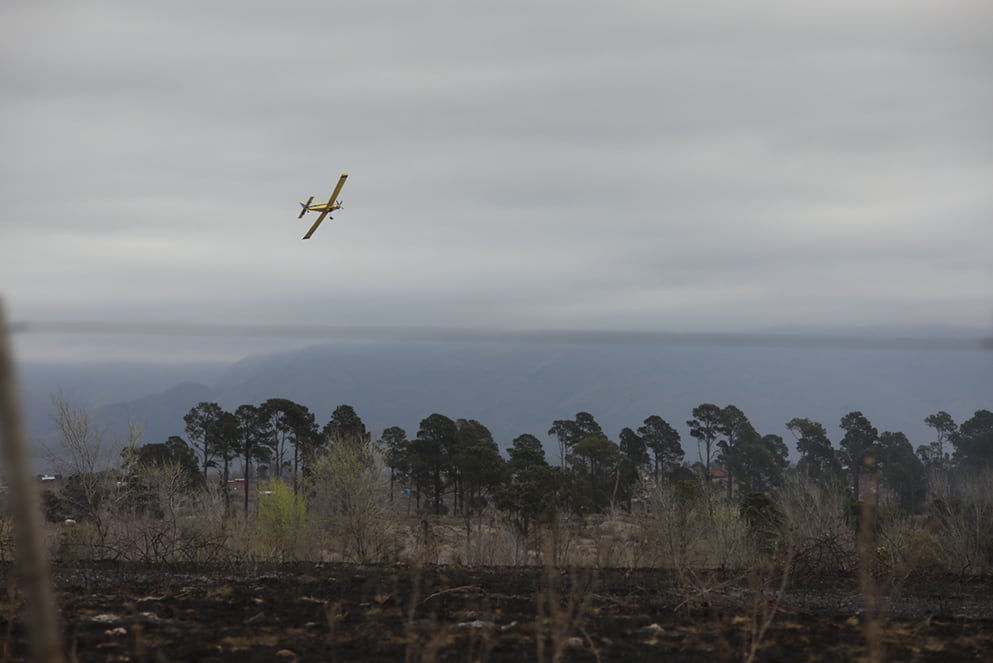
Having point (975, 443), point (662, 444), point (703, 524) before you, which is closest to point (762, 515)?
point (703, 524)

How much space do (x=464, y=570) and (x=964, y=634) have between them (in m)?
10.1

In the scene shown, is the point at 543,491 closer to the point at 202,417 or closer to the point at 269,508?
the point at 269,508

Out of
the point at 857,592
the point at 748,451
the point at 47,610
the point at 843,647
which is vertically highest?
the point at 47,610

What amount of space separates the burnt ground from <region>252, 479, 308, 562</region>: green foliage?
68.2 ft

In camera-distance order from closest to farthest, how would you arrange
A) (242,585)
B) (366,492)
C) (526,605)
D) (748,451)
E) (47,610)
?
(47,610) < (526,605) < (242,585) < (366,492) < (748,451)

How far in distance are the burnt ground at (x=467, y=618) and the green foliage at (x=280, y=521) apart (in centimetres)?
2080

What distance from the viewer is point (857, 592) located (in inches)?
736

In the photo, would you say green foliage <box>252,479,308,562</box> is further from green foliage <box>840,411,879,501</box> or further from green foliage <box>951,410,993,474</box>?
green foliage <box>951,410,993,474</box>

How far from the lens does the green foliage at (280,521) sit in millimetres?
40000

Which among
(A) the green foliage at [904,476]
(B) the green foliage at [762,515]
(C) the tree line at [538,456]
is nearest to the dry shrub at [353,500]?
(C) the tree line at [538,456]

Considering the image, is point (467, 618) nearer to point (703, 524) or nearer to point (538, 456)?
point (703, 524)

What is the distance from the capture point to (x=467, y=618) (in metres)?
13.7

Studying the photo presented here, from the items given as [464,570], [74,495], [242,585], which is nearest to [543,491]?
[74,495]

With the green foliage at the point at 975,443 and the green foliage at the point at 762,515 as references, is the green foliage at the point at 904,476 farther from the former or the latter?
the green foliage at the point at 762,515
